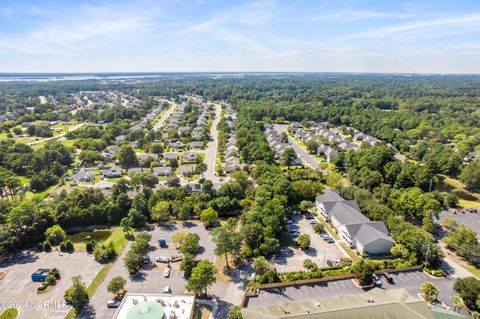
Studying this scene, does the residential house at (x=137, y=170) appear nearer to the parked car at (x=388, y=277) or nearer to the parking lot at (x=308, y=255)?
the parking lot at (x=308, y=255)

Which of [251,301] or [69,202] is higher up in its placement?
[69,202]

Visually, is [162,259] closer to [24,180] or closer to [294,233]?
[294,233]

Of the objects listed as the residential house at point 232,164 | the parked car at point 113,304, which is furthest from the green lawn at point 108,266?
the residential house at point 232,164

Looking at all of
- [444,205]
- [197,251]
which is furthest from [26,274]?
[444,205]

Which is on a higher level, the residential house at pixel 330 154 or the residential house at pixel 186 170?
the residential house at pixel 330 154

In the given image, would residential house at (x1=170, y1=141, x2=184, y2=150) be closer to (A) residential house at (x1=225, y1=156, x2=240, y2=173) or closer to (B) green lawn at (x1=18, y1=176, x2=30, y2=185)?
(A) residential house at (x1=225, y1=156, x2=240, y2=173)

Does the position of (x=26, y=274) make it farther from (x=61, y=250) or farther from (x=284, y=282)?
(x=284, y=282)
